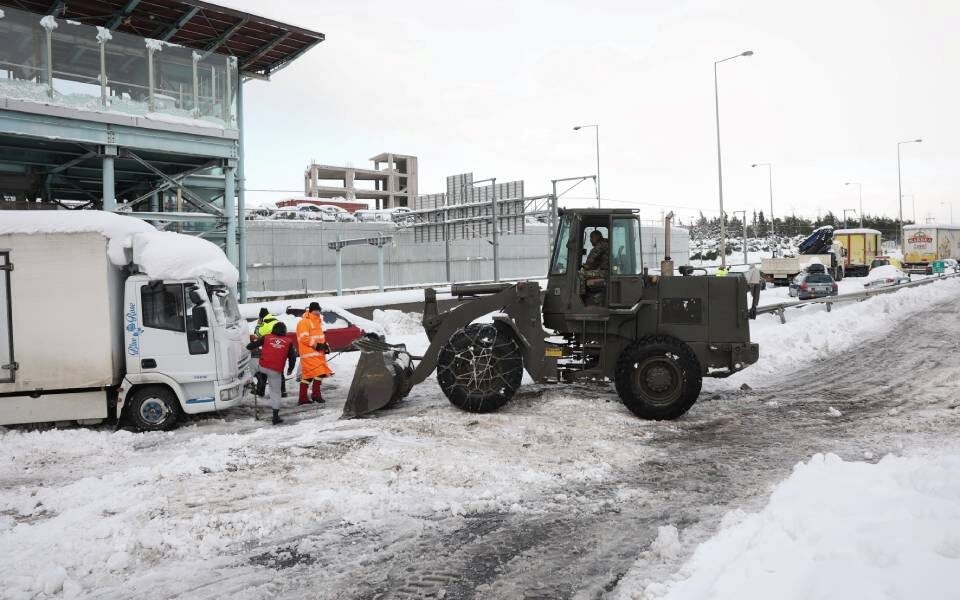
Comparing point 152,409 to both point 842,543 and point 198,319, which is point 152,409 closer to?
point 198,319

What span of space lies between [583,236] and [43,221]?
7.70 metres

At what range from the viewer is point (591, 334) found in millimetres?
9258

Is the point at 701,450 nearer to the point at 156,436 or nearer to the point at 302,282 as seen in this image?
the point at 156,436

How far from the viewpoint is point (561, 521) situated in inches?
213

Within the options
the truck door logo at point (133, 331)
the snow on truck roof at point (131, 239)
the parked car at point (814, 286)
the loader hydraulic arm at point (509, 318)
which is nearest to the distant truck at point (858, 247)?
the parked car at point (814, 286)

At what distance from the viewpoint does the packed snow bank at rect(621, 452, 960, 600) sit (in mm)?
3336

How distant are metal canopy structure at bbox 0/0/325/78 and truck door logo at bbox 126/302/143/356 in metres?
16.2

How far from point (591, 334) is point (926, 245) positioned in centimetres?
4572

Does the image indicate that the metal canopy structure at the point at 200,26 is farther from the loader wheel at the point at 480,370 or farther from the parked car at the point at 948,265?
the parked car at the point at 948,265

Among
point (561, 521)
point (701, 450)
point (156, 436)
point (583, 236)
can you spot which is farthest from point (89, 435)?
point (701, 450)

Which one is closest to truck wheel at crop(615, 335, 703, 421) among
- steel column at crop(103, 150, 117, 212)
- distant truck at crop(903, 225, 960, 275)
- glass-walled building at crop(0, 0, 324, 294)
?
glass-walled building at crop(0, 0, 324, 294)

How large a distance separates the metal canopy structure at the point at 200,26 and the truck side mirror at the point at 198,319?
53.5 ft

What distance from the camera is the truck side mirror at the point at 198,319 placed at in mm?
9211

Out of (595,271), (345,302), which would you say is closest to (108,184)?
(345,302)
